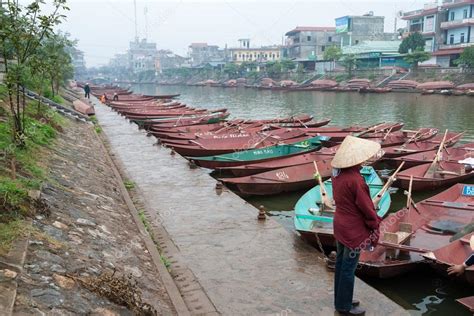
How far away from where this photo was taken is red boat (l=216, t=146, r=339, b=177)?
11312mm

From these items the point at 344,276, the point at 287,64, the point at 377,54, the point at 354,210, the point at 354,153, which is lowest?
the point at 344,276

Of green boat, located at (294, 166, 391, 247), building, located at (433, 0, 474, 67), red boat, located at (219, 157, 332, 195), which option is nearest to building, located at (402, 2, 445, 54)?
building, located at (433, 0, 474, 67)

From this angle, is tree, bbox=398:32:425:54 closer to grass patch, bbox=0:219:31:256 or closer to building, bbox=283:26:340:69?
building, bbox=283:26:340:69

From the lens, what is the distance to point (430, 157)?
13.4 meters

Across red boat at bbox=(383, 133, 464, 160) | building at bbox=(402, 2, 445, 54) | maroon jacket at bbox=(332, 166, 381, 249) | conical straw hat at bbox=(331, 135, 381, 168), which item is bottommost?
red boat at bbox=(383, 133, 464, 160)

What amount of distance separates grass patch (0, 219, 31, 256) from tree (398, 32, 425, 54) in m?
55.4

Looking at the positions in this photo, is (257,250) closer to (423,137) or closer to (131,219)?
(131,219)

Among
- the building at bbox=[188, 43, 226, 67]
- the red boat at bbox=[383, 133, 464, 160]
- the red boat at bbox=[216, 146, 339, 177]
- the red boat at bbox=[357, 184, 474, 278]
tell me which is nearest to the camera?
the red boat at bbox=[357, 184, 474, 278]

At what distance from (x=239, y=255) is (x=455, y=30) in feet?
178

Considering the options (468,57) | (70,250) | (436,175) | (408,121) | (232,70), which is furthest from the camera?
(232,70)

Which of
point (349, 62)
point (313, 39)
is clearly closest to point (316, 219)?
point (349, 62)

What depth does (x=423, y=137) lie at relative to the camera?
16.9m

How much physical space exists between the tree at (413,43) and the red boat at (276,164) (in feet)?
152

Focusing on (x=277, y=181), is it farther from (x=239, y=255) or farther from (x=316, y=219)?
(x=239, y=255)
